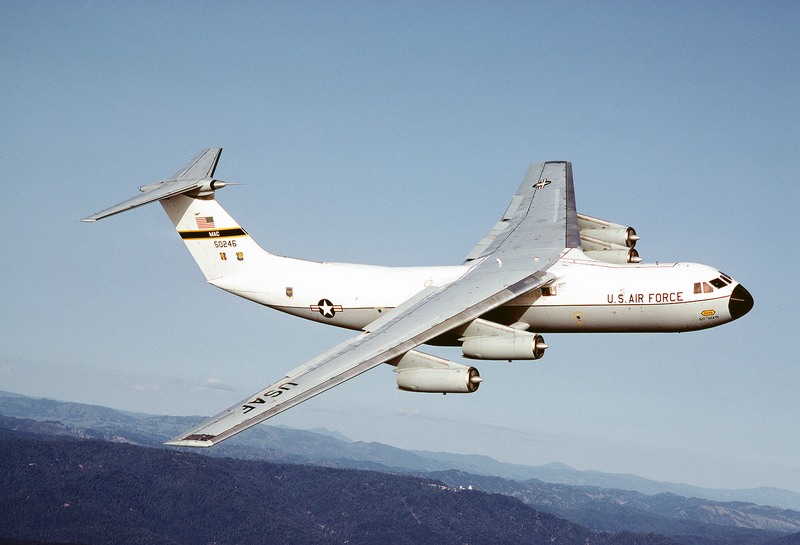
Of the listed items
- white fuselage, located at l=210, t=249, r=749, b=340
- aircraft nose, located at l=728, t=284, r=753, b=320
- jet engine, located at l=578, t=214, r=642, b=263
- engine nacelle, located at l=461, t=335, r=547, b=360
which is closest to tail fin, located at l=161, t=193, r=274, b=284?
white fuselage, located at l=210, t=249, r=749, b=340

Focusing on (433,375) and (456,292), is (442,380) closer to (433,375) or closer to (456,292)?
(433,375)

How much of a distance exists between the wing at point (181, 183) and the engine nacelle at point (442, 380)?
15.5 metres

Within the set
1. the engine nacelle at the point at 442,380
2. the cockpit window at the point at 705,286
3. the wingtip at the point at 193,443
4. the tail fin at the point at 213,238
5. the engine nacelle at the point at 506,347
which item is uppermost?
the tail fin at the point at 213,238

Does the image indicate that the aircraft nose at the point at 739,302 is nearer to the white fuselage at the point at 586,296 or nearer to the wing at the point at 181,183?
the white fuselage at the point at 586,296

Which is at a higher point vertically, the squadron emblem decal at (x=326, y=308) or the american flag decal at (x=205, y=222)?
the american flag decal at (x=205, y=222)

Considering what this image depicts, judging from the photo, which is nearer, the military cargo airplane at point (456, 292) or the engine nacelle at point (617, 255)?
the military cargo airplane at point (456, 292)

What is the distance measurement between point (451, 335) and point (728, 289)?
36.5 feet

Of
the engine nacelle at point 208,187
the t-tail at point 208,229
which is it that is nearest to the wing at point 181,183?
the t-tail at point 208,229

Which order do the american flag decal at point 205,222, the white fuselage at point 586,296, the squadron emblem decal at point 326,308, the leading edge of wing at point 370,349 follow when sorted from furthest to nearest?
the american flag decal at point 205,222, the squadron emblem decal at point 326,308, the white fuselage at point 586,296, the leading edge of wing at point 370,349

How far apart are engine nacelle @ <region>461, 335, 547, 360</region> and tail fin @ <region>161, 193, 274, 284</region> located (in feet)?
42.3

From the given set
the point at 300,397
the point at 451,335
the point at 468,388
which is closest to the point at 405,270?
the point at 451,335

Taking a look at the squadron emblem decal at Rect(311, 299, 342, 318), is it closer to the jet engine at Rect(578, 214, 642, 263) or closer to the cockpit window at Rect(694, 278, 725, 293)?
the jet engine at Rect(578, 214, 642, 263)

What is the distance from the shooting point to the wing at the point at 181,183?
106ft

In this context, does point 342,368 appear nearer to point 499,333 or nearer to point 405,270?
point 499,333
